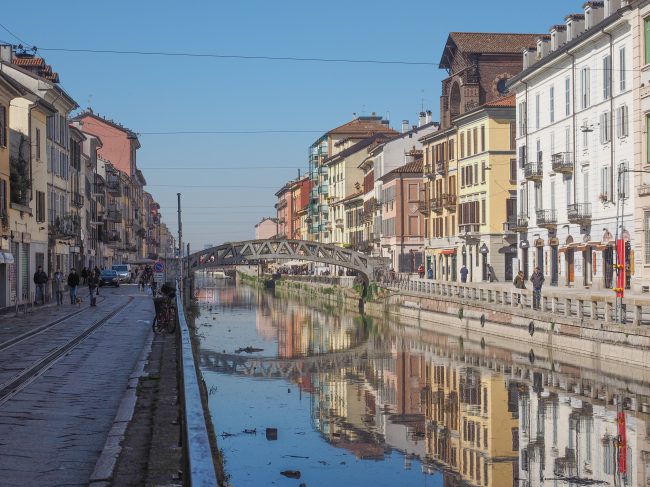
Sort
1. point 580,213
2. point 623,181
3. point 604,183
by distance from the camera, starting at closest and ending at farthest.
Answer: point 623,181, point 604,183, point 580,213

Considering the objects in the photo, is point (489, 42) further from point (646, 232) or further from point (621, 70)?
point (646, 232)

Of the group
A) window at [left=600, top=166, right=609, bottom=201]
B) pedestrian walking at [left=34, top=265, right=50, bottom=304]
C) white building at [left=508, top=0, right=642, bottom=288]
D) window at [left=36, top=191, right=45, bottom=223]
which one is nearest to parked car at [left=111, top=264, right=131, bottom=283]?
window at [left=36, top=191, right=45, bottom=223]

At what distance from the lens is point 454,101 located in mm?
78562

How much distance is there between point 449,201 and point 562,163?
24594mm

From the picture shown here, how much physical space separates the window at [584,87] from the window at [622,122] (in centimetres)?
453

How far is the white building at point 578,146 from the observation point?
45094 mm

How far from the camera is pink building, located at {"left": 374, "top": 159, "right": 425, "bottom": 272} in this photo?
88938 millimetres

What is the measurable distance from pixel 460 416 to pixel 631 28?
86.0ft

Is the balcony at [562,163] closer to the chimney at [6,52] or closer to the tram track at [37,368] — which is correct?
the tram track at [37,368]

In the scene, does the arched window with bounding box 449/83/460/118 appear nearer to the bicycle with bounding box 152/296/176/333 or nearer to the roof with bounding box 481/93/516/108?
the roof with bounding box 481/93/516/108

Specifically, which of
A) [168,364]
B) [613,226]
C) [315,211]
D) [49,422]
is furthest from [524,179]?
[315,211]

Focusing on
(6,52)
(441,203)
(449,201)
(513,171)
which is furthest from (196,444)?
(441,203)

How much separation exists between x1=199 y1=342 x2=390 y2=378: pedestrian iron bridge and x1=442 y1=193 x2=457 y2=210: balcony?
3893 cm

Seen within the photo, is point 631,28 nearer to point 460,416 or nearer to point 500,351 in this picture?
point 500,351
